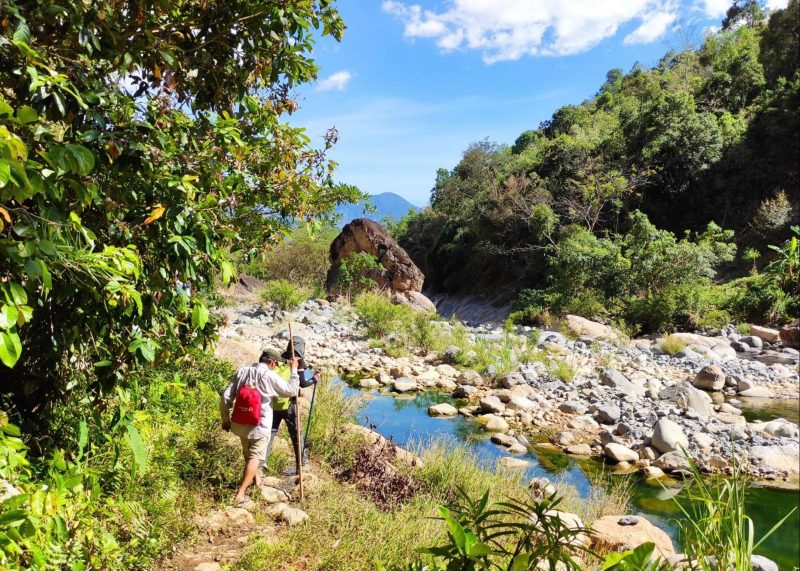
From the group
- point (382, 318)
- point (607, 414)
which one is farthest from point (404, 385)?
point (382, 318)

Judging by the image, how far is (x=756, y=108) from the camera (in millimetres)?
20672

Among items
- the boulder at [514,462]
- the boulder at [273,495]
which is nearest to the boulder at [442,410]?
the boulder at [514,462]

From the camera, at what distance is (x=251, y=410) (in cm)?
398

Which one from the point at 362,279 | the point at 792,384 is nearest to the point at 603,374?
the point at 792,384

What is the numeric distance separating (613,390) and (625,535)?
20.7 feet

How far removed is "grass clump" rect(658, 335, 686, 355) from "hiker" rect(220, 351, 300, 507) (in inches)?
443

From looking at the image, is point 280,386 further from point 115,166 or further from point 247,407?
point 115,166

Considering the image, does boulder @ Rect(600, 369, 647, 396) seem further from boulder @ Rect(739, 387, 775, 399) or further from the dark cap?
the dark cap

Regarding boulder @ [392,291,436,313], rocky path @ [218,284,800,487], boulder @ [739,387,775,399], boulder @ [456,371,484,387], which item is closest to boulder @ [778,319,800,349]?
rocky path @ [218,284,800,487]

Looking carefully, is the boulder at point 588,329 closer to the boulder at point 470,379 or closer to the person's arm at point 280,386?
the boulder at point 470,379

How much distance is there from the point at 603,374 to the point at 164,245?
10.0 m

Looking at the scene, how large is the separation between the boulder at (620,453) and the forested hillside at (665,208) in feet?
30.3

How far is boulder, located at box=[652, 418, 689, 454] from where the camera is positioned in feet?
22.9

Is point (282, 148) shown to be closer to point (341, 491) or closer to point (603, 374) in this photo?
point (341, 491)
